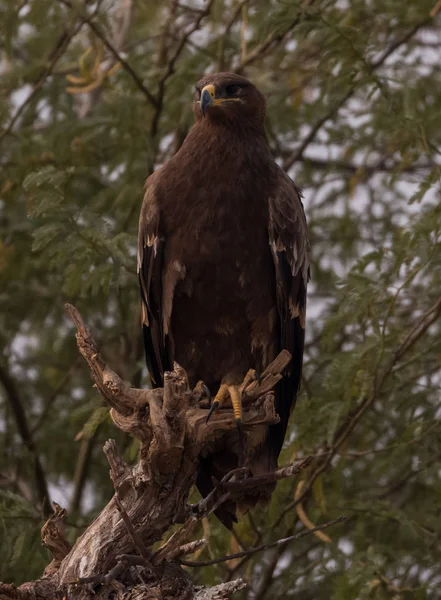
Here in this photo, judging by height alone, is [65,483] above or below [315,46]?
below

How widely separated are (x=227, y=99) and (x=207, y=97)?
146mm

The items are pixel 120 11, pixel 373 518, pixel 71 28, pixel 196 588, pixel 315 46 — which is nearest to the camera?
pixel 196 588

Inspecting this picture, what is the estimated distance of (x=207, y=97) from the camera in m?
4.54

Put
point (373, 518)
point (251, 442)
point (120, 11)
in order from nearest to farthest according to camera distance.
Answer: point (251, 442), point (373, 518), point (120, 11)

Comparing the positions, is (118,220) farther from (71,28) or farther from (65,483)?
(65,483)

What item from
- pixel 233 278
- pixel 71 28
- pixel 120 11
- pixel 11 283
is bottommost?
pixel 233 278

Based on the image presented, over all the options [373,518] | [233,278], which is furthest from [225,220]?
[373,518]

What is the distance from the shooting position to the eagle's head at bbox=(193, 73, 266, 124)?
4.61 meters

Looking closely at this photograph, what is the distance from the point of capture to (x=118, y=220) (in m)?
6.33

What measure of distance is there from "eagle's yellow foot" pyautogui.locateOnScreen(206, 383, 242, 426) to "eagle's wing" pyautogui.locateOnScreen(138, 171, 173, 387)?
416 mm

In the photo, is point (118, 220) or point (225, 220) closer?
point (225, 220)

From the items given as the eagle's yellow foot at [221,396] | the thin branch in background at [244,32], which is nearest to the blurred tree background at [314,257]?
the thin branch in background at [244,32]

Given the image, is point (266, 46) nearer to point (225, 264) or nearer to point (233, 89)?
point (233, 89)

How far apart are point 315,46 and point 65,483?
3314 millimetres
